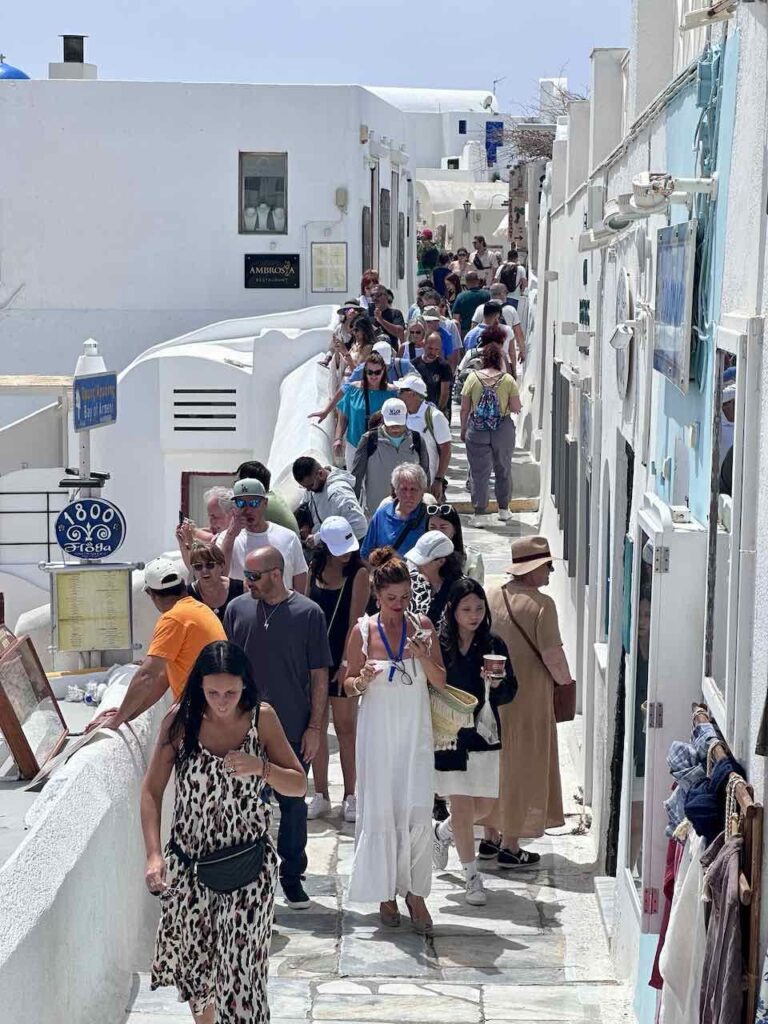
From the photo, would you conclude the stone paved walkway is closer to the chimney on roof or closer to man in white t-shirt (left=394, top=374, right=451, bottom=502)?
man in white t-shirt (left=394, top=374, right=451, bottom=502)

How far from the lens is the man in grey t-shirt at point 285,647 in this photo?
23.3 ft

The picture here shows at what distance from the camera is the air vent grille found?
1912cm

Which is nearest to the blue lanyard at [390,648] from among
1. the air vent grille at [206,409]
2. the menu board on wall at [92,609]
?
the menu board on wall at [92,609]

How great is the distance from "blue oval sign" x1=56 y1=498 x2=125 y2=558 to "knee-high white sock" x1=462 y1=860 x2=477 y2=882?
2.74m

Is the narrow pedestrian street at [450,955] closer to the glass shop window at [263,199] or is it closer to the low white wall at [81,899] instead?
the low white wall at [81,899]

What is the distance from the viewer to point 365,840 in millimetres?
6980

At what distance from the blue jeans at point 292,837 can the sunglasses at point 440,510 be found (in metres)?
1.63

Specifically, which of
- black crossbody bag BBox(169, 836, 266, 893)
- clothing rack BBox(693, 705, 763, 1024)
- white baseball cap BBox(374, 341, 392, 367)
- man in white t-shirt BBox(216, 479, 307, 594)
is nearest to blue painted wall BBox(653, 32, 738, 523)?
clothing rack BBox(693, 705, 763, 1024)

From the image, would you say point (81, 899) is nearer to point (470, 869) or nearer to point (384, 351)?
point (470, 869)

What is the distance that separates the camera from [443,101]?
64812mm

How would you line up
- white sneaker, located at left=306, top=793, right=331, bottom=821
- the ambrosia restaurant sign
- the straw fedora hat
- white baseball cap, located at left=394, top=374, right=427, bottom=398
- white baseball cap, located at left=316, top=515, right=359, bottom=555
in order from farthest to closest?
the ambrosia restaurant sign, white baseball cap, located at left=394, top=374, right=427, bottom=398, white sneaker, located at left=306, top=793, right=331, bottom=821, white baseball cap, located at left=316, top=515, right=359, bottom=555, the straw fedora hat

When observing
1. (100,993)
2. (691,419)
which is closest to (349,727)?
(100,993)

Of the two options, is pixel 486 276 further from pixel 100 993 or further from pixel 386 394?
pixel 100 993

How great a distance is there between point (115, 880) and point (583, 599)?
477 cm
